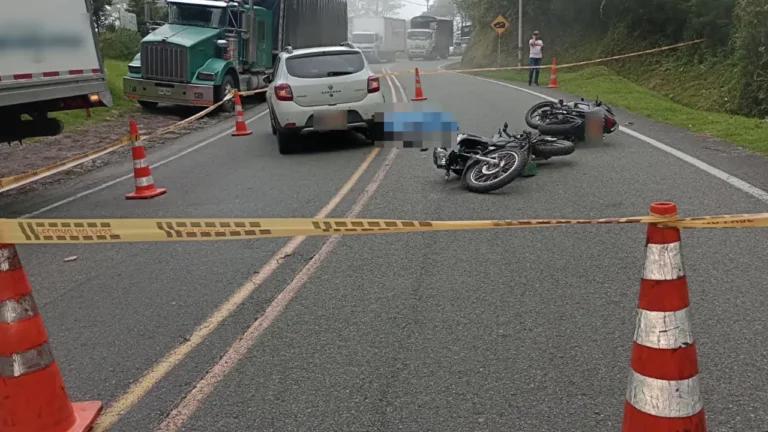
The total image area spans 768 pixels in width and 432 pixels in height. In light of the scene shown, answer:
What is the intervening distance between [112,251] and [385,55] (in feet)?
188

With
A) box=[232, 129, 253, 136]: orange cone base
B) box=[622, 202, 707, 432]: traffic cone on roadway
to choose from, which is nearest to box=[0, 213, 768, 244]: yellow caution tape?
box=[622, 202, 707, 432]: traffic cone on roadway

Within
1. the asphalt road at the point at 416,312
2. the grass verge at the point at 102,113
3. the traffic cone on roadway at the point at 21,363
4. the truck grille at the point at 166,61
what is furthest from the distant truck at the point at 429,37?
the traffic cone on roadway at the point at 21,363

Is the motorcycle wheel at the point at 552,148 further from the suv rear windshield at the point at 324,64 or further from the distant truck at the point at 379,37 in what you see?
the distant truck at the point at 379,37

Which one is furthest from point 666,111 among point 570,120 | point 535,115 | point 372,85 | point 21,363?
point 21,363

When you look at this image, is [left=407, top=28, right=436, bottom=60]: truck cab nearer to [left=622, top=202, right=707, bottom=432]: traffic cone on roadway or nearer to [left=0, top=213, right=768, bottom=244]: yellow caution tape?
[left=0, top=213, right=768, bottom=244]: yellow caution tape

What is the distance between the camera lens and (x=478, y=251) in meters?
6.33

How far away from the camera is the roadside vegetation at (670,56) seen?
51.2ft

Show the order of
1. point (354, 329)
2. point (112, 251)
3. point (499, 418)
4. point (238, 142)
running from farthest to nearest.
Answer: point (238, 142)
point (112, 251)
point (354, 329)
point (499, 418)

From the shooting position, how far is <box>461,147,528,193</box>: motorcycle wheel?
8.31m

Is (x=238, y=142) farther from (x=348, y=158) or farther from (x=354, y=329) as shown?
(x=354, y=329)

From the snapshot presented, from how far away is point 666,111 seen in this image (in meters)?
15.7

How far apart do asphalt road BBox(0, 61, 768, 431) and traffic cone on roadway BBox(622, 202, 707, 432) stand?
28.2 inches

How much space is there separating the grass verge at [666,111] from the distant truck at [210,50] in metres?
8.95

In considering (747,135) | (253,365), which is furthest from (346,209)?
(747,135)
